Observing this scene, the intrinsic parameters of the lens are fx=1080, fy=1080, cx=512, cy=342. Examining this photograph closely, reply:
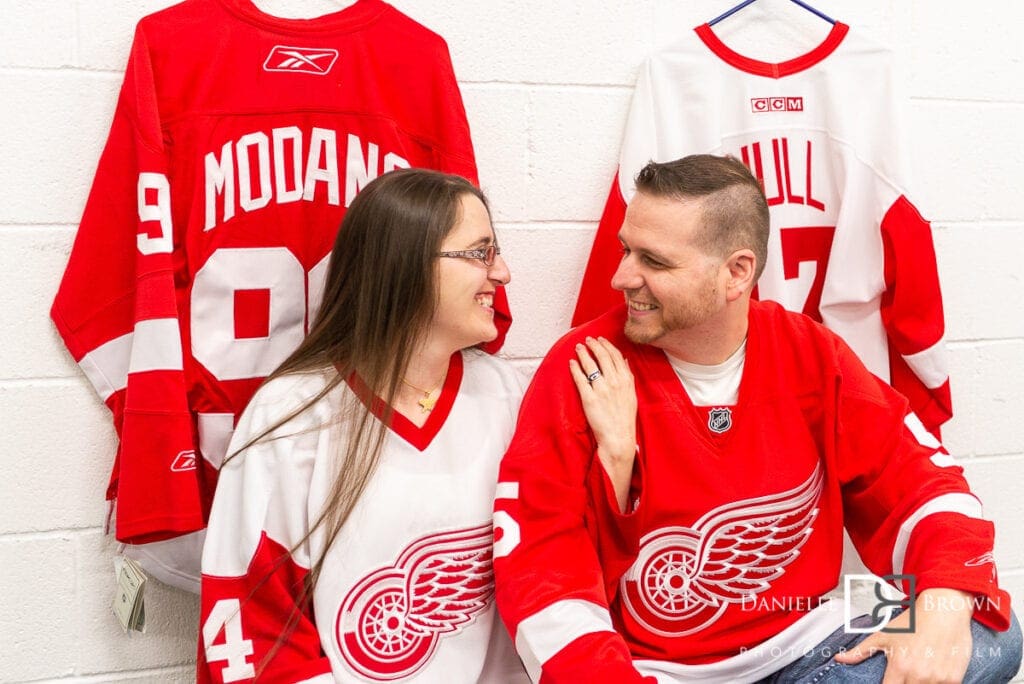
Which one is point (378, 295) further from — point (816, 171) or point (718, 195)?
point (816, 171)

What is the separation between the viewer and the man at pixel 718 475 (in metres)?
1.48

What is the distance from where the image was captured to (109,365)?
1659 mm

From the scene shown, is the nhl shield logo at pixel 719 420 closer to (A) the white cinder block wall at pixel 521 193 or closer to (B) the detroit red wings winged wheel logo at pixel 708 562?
(B) the detroit red wings winged wheel logo at pixel 708 562

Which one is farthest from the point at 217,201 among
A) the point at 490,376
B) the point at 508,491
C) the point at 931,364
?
the point at 931,364

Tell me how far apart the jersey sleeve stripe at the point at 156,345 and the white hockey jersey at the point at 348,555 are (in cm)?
15

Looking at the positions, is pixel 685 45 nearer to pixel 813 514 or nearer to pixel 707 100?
pixel 707 100

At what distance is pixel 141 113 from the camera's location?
1.57 m

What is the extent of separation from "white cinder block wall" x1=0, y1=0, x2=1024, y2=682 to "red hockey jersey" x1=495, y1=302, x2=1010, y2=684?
1.30 ft

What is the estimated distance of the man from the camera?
4.87 ft

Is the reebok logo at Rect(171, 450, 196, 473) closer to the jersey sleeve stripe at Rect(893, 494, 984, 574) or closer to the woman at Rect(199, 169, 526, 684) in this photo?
the woman at Rect(199, 169, 526, 684)

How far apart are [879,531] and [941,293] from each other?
2.20ft

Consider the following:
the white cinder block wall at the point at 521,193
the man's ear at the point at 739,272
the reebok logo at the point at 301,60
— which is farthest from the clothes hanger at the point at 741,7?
the reebok logo at the point at 301,60

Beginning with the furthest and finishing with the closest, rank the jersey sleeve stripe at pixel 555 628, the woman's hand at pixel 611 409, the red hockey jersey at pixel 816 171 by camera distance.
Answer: the red hockey jersey at pixel 816 171 < the woman's hand at pixel 611 409 < the jersey sleeve stripe at pixel 555 628

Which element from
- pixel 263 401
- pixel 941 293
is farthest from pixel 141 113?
pixel 941 293
